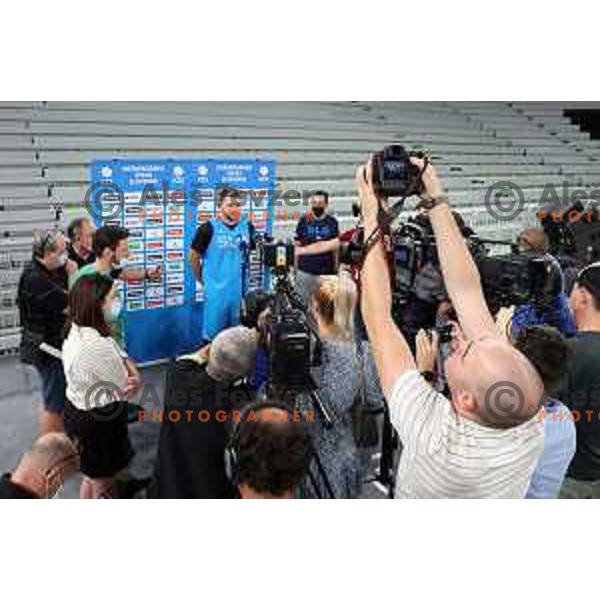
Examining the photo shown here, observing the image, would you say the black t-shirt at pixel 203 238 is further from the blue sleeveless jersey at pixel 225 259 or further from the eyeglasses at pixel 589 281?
the eyeglasses at pixel 589 281

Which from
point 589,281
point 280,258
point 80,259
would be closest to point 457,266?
point 589,281

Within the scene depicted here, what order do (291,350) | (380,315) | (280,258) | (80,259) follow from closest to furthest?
(380,315) < (291,350) < (280,258) < (80,259)

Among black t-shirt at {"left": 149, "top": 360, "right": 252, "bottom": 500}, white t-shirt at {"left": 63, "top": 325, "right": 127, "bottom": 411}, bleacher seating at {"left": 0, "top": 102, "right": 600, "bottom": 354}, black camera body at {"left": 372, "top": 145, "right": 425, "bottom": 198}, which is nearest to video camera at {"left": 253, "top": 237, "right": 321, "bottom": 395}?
black t-shirt at {"left": 149, "top": 360, "right": 252, "bottom": 500}

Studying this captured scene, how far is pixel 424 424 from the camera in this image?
1299mm

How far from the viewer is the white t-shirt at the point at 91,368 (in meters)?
2.40

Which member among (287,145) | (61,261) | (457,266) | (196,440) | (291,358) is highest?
(287,145)

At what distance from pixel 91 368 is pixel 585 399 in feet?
6.14

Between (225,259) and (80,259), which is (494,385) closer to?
(80,259)

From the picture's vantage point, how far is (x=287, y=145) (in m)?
6.38

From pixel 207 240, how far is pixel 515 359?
3.30 m

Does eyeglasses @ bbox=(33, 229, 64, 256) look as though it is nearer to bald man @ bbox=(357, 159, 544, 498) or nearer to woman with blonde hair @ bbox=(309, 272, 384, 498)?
woman with blonde hair @ bbox=(309, 272, 384, 498)

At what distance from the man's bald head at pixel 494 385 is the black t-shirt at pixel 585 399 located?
1054 mm

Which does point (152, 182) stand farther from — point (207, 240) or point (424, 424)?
point (424, 424)

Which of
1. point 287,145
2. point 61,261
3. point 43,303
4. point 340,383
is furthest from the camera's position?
point 287,145
